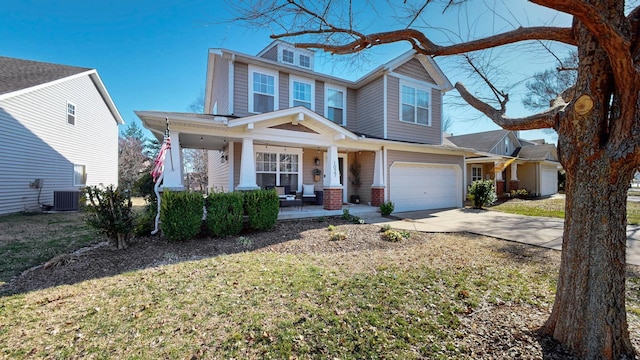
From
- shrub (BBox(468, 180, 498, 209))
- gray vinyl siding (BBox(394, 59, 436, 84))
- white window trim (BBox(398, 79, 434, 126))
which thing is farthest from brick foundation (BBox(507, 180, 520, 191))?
gray vinyl siding (BBox(394, 59, 436, 84))

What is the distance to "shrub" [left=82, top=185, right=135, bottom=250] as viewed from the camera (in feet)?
17.5

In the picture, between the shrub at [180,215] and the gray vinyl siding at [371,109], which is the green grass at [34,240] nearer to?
the shrub at [180,215]

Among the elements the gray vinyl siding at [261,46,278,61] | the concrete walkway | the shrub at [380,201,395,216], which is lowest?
the concrete walkway

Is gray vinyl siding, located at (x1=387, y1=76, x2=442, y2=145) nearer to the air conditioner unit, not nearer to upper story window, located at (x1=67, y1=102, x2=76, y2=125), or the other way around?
the air conditioner unit

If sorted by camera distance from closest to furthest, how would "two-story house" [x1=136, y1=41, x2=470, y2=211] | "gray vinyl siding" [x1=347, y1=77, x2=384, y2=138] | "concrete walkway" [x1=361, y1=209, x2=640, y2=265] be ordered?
"concrete walkway" [x1=361, y1=209, x2=640, y2=265] → "two-story house" [x1=136, y1=41, x2=470, y2=211] → "gray vinyl siding" [x1=347, y1=77, x2=384, y2=138]

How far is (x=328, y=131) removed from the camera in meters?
9.20

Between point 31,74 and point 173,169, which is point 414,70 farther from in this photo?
point 31,74

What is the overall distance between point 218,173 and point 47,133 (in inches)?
313

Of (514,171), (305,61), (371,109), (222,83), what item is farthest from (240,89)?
(514,171)

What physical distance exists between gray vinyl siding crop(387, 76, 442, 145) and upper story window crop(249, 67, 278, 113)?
16.5 feet

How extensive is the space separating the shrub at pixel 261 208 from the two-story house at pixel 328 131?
3.42ft

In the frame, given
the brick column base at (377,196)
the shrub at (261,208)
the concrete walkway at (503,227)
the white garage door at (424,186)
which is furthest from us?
the white garage door at (424,186)

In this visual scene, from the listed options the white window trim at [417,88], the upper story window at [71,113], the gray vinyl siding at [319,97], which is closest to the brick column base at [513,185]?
the white window trim at [417,88]

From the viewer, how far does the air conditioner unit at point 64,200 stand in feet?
38.0
